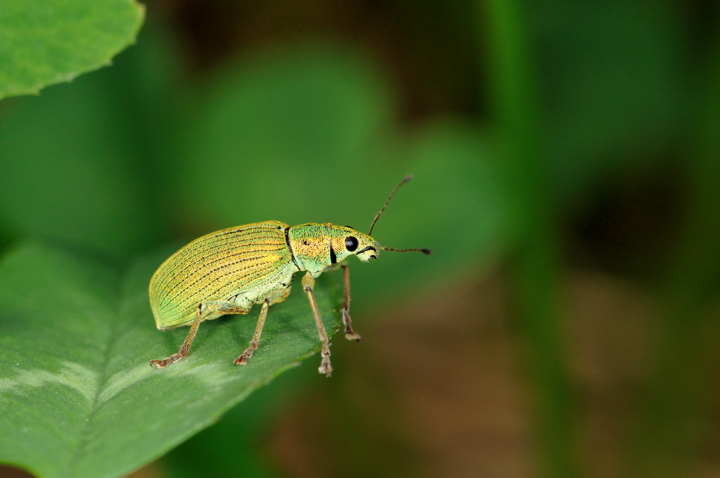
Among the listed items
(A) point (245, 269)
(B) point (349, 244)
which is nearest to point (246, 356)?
(A) point (245, 269)

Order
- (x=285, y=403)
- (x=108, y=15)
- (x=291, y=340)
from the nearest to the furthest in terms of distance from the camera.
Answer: (x=108, y=15) → (x=291, y=340) → (x=285, y=403)

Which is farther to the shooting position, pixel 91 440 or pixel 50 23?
pixel 50 23

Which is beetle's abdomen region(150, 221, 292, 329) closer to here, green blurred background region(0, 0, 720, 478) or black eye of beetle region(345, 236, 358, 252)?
black eye of beetle region(345, 236, 358, 252)

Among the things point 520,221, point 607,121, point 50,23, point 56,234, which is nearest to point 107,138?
point 56,234

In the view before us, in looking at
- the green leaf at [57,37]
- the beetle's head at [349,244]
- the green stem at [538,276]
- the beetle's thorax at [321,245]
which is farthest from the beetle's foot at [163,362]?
the green stem at [538,276]

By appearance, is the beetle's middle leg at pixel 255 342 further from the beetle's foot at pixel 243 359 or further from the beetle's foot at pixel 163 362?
the beetle's foot at pixel 163 362

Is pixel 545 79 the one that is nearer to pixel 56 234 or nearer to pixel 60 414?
pixel 56 234
